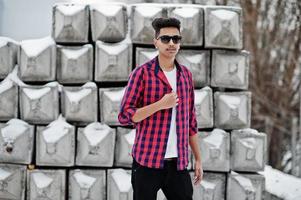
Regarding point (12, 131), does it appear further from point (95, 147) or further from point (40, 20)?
point (40, 20)

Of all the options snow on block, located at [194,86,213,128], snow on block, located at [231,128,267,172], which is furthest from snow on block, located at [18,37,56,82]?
snow on block, located at [231,128,267,172]

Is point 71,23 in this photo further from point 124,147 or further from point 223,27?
point 223,27

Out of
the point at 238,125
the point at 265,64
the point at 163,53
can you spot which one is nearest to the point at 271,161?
the point at 265,64

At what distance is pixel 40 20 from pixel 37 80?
863 millimetres

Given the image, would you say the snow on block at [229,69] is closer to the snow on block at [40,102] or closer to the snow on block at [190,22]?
the snow on block at [190,22]

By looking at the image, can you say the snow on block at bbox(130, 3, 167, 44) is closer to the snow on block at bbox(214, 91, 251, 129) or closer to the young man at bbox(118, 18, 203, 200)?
the snow on block at bbox(214, 91, 251, 129)

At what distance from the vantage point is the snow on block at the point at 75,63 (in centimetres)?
390

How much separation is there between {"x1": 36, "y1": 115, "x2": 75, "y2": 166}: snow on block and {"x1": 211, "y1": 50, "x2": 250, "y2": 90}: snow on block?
1.17 metres

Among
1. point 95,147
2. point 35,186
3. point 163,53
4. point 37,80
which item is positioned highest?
point 163,53

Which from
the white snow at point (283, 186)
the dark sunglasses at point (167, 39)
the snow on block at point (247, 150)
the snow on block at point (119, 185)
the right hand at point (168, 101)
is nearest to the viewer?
the right hand at point (168, 101)

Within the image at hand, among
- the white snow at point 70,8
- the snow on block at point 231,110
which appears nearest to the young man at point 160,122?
the snow on block at point 231,110

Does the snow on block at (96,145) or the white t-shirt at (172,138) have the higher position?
the white t-shirt at (172,138)

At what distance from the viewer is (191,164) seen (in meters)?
3.93

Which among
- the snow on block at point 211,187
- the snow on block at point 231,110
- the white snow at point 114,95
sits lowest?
the snow on block at point 211,187
